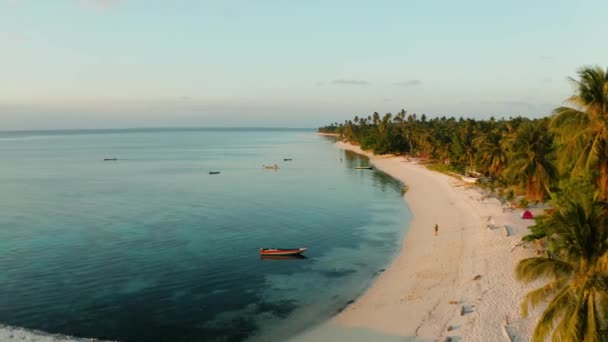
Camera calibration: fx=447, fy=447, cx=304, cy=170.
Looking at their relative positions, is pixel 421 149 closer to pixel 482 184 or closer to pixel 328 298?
pixel 482 184

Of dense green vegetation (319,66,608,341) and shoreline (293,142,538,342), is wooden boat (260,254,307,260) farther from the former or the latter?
dense green vegetation (319,66,608,341)

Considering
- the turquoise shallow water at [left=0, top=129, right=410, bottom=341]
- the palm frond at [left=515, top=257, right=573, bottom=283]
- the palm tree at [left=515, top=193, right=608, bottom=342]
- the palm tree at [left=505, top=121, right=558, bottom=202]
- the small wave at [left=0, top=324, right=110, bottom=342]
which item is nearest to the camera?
the palm tree at [left=515, top=193, right=608, bottom=342]

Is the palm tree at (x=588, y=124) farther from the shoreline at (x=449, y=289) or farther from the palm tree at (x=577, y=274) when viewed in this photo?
the shoreline at (x=449, y=289)

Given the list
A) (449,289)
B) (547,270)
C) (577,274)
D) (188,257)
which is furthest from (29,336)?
(577,274)

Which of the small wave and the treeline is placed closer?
the small wave

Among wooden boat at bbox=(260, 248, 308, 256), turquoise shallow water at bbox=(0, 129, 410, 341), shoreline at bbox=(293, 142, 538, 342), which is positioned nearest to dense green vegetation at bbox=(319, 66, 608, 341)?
shoreline at bbox=(293, 142, 538, 342)

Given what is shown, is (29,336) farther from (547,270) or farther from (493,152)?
(493,152)
